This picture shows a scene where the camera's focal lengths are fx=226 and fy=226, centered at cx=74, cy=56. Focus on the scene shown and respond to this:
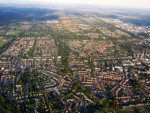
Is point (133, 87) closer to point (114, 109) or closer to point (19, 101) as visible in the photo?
point (114, 109)

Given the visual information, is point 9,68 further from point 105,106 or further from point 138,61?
point 138,61

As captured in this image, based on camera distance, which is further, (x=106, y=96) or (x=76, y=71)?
(x=76, y=71)

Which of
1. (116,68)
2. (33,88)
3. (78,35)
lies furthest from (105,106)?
(78,35)

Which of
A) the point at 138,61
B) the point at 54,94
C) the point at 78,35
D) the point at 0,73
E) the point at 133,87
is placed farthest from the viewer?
the point at 78,35

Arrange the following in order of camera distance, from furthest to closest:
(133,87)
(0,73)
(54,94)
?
(0,73) → (133,87) → (54,94)

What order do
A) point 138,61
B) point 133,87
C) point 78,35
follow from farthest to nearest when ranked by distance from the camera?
point 78,35 → point 138,61 → point 133,87

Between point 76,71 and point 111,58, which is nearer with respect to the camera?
point 76,71

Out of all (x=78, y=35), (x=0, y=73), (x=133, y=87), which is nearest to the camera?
(x=133, y=87)

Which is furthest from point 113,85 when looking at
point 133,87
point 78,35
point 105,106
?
point 78,35
